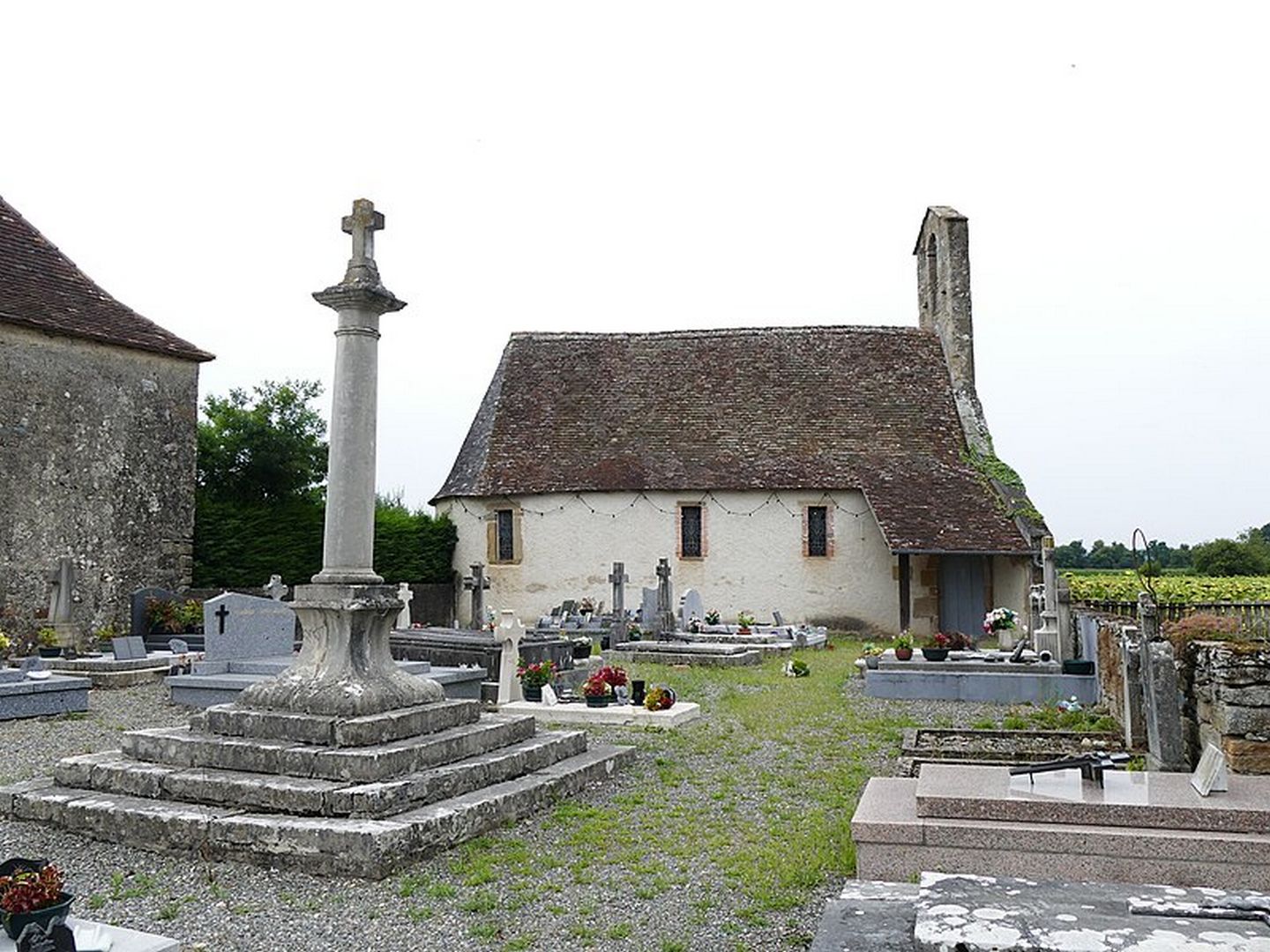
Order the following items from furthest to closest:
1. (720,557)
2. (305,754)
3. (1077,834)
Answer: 1. (720,557)
2. (305,754)
3. (1077,834)

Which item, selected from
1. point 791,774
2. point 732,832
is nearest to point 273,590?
point 791,774

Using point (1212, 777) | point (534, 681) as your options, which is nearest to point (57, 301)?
point (534, 681)

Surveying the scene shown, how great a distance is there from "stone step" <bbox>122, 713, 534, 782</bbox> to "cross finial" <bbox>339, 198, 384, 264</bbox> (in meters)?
3.87

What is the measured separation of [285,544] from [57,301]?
24.7 feet

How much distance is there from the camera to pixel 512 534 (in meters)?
27.5

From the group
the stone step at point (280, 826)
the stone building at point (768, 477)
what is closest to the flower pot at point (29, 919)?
the stone step at point (280, 826)

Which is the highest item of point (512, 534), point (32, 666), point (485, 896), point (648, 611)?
point (512, 534)

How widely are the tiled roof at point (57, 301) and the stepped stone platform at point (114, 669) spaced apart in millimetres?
6941

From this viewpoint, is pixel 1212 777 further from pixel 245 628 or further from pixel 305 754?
pixel 245 628

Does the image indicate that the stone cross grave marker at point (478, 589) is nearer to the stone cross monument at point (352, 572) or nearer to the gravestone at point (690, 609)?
the gravestone at point (690, 609)

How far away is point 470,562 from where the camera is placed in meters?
28.0

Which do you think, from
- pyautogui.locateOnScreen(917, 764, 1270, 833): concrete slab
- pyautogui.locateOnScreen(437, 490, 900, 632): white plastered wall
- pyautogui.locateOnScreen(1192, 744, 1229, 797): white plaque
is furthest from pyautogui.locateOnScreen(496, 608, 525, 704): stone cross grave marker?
pyautogui.locateOnScreen(437, 490, 900, 632): white plastered wall

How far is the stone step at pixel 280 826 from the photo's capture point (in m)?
6.43

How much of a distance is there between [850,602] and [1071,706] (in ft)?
41.5
